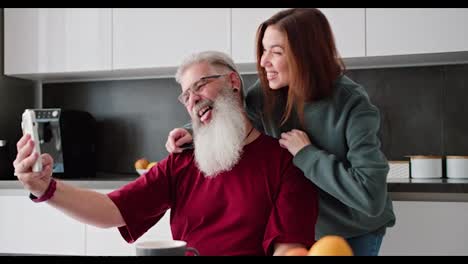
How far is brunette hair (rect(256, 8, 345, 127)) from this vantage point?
69.4 inches

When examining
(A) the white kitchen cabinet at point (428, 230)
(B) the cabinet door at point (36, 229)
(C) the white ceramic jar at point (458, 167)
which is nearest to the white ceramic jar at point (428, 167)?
(C) the white ceramic jar at point (458, 167)

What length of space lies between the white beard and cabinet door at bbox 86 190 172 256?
1135mm

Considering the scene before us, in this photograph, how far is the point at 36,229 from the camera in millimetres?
3139

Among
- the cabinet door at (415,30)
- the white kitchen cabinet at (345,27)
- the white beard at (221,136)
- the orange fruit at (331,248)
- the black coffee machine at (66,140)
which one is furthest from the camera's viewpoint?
the black coffee machine at (66,140)

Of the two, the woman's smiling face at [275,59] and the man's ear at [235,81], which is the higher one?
the woman's smiling face at [275,59]

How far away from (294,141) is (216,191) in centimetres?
28

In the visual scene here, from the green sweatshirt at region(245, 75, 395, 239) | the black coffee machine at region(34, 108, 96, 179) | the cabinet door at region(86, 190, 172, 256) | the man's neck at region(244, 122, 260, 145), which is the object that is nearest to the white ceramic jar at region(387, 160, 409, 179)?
the green sweatshirt at region(245, 75, 395, 239)

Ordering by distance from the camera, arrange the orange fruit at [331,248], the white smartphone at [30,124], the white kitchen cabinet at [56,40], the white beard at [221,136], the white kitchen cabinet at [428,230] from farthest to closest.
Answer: the white kitchen cabinet at [56,40] → the white kitchen cabinet at [428,230] → the white beard at [221,136] → the white smartphone at [30,124] → the orange fruit at [331,248]

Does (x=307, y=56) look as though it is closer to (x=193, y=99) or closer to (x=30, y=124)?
(x=193, y=99)

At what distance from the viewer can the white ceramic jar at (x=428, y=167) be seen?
2.85 m

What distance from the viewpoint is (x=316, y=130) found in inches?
71.2

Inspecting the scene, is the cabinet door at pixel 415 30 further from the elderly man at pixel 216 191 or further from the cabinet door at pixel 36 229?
the cabinet door at pixel 36 229
